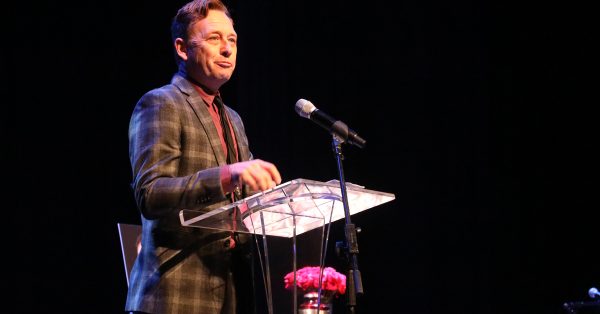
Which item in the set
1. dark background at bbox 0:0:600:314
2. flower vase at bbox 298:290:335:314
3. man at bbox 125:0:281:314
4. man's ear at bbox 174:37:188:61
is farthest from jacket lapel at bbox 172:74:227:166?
dark background at bbox 0:0:600:314

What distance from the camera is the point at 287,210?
183 centimetres

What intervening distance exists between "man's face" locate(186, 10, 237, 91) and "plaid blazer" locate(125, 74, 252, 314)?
213 mm

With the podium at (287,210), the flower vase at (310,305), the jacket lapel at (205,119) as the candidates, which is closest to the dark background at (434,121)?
the flower vase at (310,305)

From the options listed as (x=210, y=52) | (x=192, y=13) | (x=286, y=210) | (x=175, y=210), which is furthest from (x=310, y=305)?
(x=192, y=13)

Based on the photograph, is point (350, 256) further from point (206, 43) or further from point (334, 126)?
point (206, 43)

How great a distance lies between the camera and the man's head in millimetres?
2199

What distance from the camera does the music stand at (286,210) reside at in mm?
1697

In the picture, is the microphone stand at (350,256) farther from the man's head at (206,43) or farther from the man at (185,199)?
the man's head at (206,43)

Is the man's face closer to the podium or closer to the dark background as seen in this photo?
the podium

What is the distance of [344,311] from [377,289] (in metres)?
0.29

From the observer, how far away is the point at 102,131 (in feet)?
14.0

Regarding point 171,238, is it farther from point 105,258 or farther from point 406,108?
point 406,108

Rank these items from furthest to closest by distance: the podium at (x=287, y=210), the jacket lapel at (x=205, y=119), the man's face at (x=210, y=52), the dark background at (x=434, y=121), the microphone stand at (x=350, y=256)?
the dark background at (x=434, y=121)
the man's face at (x=210, y=52)
the jacket lapel at (x=205, y=119)
the microphone stand at (x=350, y=256)
the podium at (x=287, y=210)

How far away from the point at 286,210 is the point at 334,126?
1.14ft
